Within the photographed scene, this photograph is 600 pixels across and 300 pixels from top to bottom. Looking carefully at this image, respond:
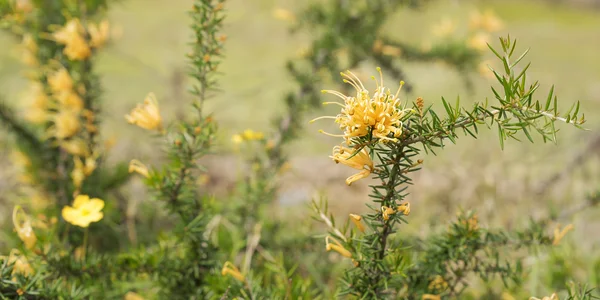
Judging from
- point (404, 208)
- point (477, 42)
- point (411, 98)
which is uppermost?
point (411, 98)

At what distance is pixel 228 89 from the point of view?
6.25 ft

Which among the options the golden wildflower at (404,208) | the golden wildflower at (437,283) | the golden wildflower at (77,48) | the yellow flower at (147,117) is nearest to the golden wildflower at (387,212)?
the golden wildflower at (404,208)

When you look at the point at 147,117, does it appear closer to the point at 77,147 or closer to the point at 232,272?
the point at 232,272

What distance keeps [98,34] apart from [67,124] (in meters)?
0.16

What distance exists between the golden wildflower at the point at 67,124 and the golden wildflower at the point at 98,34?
12cm

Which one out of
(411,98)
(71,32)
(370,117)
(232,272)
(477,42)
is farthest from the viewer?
(411,98)

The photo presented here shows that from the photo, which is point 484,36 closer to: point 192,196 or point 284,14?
point 284,14

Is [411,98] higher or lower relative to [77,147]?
higher

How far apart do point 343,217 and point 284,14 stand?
2.11ft

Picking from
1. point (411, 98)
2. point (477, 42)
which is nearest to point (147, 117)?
point (477, 42)

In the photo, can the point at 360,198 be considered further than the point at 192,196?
Yes

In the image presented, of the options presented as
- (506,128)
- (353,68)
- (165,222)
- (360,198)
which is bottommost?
(165,222)

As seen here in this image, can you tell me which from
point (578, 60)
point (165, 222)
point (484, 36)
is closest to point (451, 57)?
point (484, 36)

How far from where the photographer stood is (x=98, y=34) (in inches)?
30.2
